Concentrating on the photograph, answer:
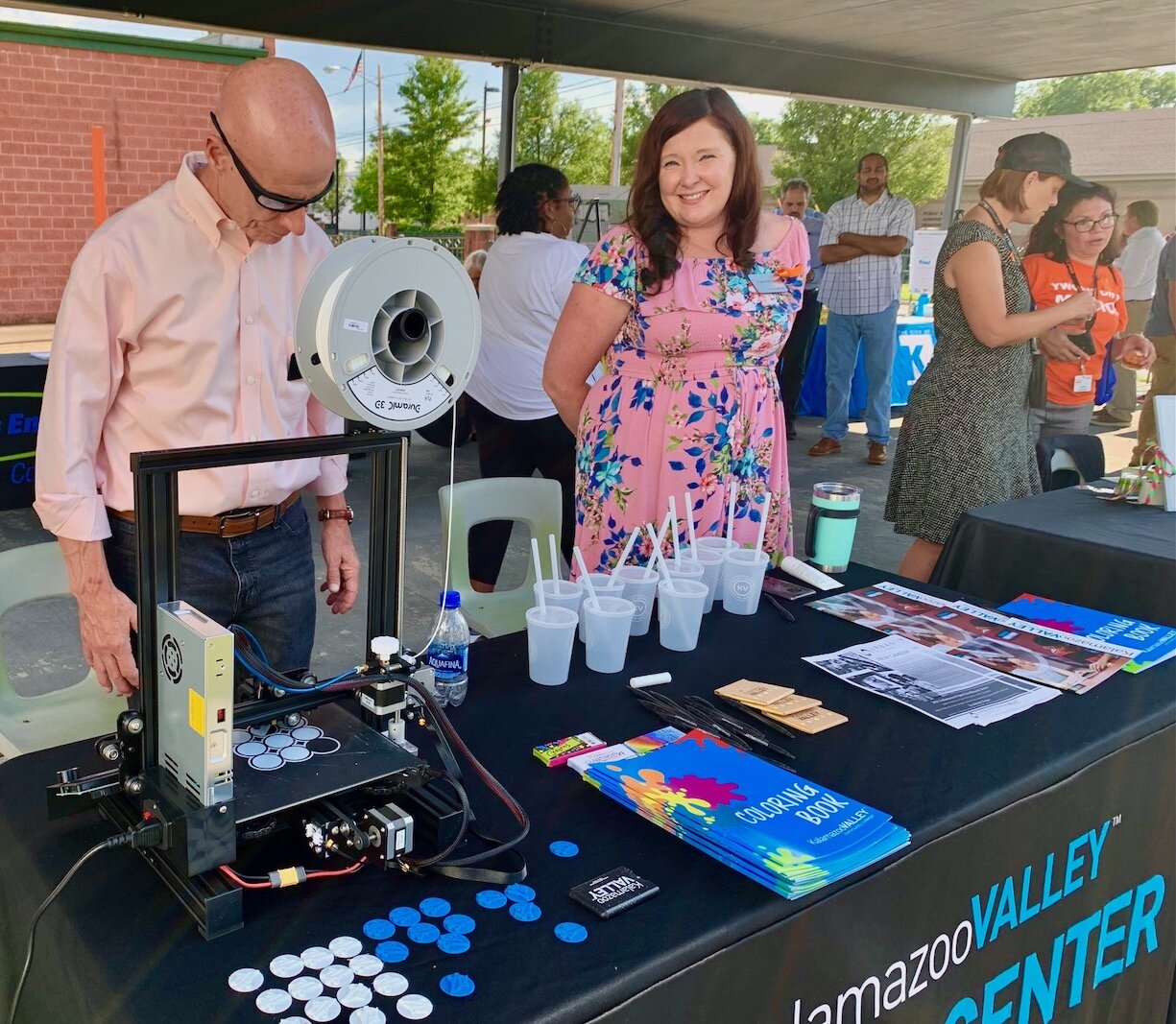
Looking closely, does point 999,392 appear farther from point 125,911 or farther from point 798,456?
point 798,456

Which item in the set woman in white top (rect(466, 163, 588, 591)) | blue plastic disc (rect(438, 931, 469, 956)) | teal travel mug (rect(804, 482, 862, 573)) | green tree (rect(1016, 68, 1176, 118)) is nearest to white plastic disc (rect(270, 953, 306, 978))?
blue plastic disc (rect(438, 931, 469, 956))

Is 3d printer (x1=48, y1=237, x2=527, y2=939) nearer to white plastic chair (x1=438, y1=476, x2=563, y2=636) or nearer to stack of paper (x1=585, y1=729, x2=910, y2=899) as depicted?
stack of paper (x1=585, y1=729, x2=910, y2=899)

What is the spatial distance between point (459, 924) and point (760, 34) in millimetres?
6829

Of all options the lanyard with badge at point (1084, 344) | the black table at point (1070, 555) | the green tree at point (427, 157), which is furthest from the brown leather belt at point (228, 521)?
the green tree at point (427, 157)

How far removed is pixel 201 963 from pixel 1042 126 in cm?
2417

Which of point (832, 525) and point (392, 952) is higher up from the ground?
point (832, 525)

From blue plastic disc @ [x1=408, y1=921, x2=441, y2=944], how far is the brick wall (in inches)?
305

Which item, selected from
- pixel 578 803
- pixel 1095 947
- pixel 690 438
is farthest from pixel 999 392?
pixel 578 803

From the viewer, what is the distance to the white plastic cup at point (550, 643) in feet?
4.74

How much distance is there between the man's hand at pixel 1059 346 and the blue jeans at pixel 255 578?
7.98 ft

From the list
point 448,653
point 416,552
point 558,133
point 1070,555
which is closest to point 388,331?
point 448,653

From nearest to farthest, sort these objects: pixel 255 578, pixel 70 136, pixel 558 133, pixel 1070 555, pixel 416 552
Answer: pixel 255 578 < pixel 1070 555 < pixel 416 552 < pixel 70 136 < pixel 558 133

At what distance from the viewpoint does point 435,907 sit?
0.96 metres

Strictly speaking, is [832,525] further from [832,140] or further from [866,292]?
[832,140]
